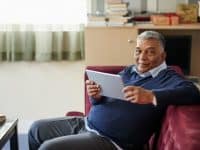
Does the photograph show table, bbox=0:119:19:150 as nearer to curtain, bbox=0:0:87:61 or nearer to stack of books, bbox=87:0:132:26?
stack of books, bbox=87:0:132:26

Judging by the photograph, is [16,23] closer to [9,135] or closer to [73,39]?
[73,39]

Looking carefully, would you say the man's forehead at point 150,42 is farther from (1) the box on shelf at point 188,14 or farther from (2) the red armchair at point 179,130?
(1) the box on shelf at point 188,14

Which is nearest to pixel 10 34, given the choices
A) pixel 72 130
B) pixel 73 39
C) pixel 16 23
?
pixel 16 23

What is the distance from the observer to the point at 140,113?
6.52 feet

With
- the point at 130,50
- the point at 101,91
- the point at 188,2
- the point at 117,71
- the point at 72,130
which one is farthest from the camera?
the point at 188,2

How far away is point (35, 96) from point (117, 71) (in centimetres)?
128

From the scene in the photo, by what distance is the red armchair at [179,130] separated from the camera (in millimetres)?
1465

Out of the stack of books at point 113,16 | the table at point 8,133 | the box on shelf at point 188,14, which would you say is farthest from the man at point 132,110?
the box on shelf at point 188,14

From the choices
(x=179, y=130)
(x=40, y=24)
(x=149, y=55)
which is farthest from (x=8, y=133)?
(x=40, y=24)

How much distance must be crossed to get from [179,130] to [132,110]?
0.44 meters

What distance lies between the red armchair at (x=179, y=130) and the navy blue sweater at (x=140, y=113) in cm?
5

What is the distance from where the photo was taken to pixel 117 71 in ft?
8.31

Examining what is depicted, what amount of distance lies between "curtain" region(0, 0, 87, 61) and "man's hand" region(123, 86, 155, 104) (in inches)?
65.7

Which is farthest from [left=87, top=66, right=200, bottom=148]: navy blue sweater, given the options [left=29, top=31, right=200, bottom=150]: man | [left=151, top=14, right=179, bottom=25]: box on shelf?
[left=151, top=14, right=179, bottom=25]: box on shelf
